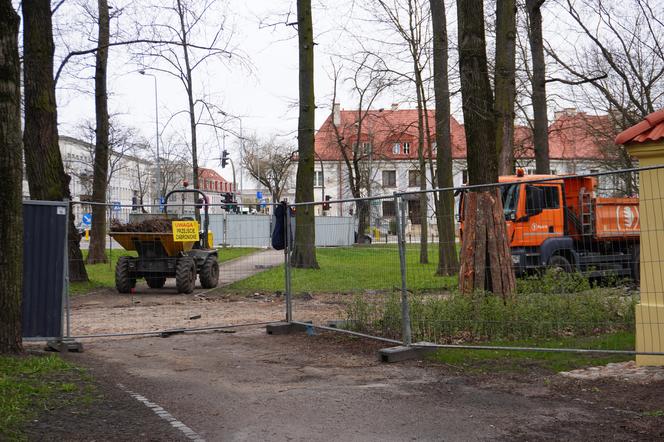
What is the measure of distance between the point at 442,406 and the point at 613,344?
300cm

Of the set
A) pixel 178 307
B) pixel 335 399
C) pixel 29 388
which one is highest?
pixel 178 307

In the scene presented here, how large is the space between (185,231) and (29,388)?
30.9 feet

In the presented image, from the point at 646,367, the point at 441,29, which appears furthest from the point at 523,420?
the point at 441,29

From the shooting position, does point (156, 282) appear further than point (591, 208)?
Yes

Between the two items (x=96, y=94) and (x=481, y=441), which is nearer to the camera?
(x=481, y=441)

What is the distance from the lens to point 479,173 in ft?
33.0

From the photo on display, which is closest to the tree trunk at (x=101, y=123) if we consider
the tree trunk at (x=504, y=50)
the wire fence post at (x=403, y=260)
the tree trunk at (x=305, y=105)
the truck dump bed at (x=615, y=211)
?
the tree trunk at (x=305, y=105)

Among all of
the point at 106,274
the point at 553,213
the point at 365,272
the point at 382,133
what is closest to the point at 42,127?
the point at 106,274

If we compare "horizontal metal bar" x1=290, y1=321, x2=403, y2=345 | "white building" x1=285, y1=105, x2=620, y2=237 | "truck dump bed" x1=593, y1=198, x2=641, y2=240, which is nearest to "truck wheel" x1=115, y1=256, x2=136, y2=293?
"white building" x1=285, y1=105, x2=620, y2=237

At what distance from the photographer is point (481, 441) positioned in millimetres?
5105

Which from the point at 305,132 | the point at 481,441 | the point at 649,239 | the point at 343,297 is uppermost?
the point at 305,132

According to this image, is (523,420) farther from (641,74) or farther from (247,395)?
(641,74)

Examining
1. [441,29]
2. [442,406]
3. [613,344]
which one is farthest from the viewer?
[441,29]

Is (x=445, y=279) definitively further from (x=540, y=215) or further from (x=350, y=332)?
(x=540, y=215)
